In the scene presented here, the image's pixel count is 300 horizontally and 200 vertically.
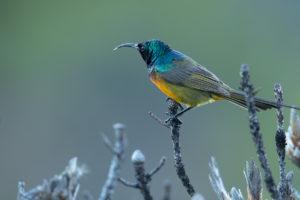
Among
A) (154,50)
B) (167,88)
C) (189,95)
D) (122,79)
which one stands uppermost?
(122,79)

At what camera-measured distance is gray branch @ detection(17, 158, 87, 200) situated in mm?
1409

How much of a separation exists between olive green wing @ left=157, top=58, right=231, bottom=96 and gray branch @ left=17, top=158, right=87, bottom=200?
3.16 metres

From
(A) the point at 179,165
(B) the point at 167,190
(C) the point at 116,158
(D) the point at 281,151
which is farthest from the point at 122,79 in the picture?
(B) the point at 167,190

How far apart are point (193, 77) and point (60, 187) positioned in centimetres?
360

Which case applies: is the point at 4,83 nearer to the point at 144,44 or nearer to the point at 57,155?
the point at 57,155

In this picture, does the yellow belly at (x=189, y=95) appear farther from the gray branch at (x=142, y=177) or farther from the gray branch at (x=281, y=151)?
the gray branch at (x=142, y=177)

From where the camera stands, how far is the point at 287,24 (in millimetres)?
15250

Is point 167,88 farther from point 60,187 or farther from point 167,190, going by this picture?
point 167,190

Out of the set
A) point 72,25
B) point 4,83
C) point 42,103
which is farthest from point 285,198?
point 72,25

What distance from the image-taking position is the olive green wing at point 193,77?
467 cm

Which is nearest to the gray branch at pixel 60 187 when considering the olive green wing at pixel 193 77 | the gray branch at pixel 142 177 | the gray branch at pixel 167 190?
the gray branch at pixel 142 177

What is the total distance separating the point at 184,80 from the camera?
488 cm

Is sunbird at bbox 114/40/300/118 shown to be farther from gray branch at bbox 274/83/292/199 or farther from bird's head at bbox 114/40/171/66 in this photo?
gray branch at bbox 274/83/292/199

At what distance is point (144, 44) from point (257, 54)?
29.7 feet
